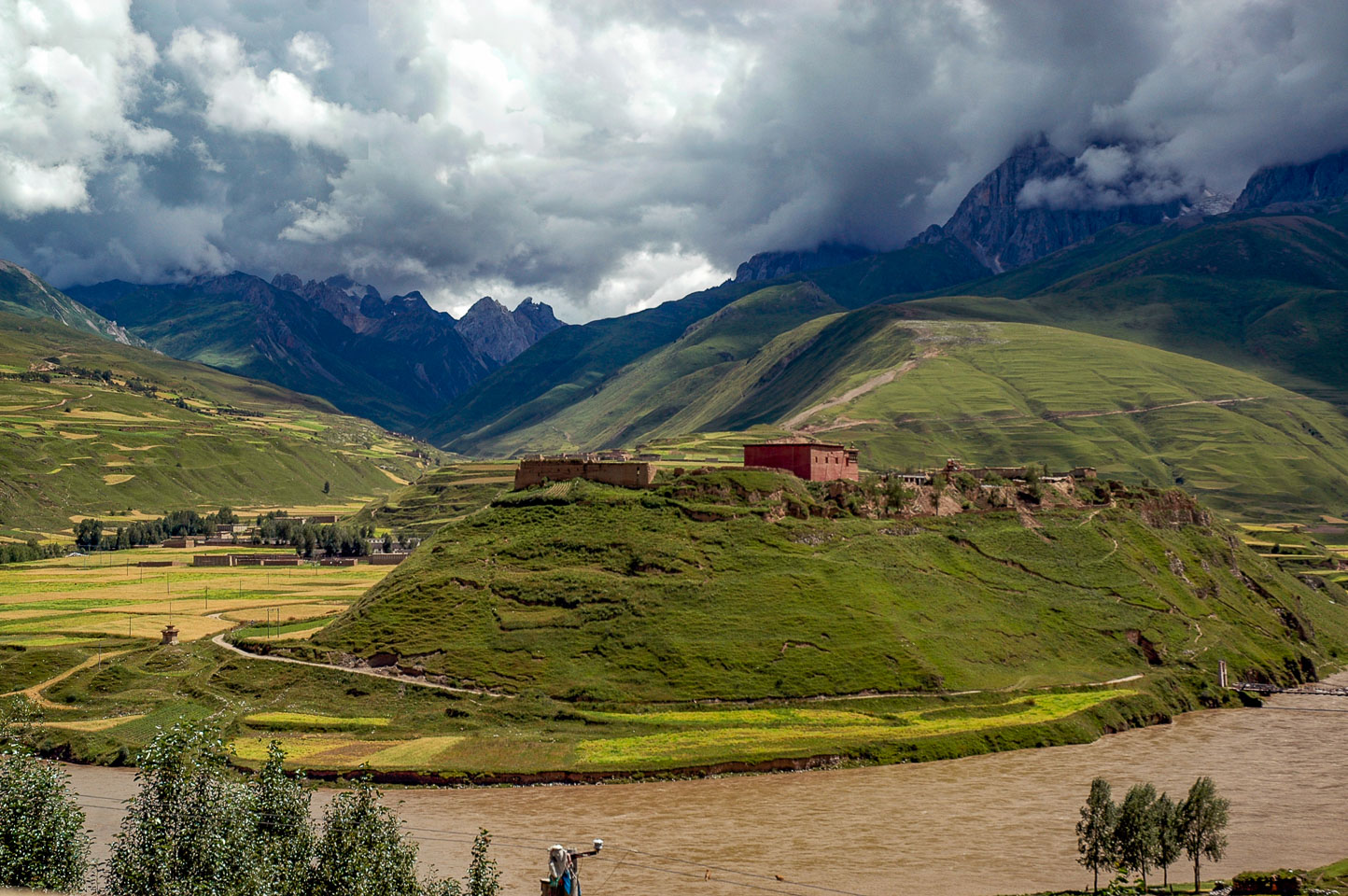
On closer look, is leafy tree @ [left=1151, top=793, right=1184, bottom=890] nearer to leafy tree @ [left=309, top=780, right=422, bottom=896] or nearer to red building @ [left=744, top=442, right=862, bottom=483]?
leafy tree @ [left=309, top=780, right=422, bottom=896]

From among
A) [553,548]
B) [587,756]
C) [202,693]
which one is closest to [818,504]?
[553,548]

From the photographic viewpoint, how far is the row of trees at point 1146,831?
76.9 metres

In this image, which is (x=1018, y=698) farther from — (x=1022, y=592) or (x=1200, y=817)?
(x=1200, y=817)

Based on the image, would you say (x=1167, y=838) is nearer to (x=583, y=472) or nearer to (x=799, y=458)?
(x=799, y=458)

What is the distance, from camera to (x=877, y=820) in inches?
3580

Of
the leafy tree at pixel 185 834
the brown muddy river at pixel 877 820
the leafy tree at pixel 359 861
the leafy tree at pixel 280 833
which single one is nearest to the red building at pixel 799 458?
the brown muddy river at pixel 877 820

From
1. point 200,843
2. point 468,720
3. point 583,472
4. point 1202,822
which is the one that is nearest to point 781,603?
point 468,720

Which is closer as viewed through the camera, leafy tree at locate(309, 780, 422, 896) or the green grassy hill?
leafy tree at locate(309, 780, 422, 896)

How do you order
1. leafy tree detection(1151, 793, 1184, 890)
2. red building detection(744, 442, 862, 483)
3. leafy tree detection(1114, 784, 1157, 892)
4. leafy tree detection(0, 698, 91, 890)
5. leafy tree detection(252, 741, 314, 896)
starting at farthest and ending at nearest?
red building detection(744, 442, 862, 483)
leafy tree detection(1151, 793, 1184, 890)
leafy tree detection(1114, 784, 1157, 892)
leafy tree detection(0, 698, 91, 890)
leafy tree detection(252, 741, 314, 896)

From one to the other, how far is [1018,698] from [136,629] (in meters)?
116

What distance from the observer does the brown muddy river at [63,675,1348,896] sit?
7862 centimetres

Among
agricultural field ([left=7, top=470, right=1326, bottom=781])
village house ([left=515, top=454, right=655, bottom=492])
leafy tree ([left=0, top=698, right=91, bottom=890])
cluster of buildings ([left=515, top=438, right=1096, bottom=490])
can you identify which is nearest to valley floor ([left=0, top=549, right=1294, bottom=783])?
agricultural field ([left=7, top=470, right=1326, bottom=781])

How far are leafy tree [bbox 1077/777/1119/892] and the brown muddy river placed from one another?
93.6 inches

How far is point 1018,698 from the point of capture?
130750 mm
